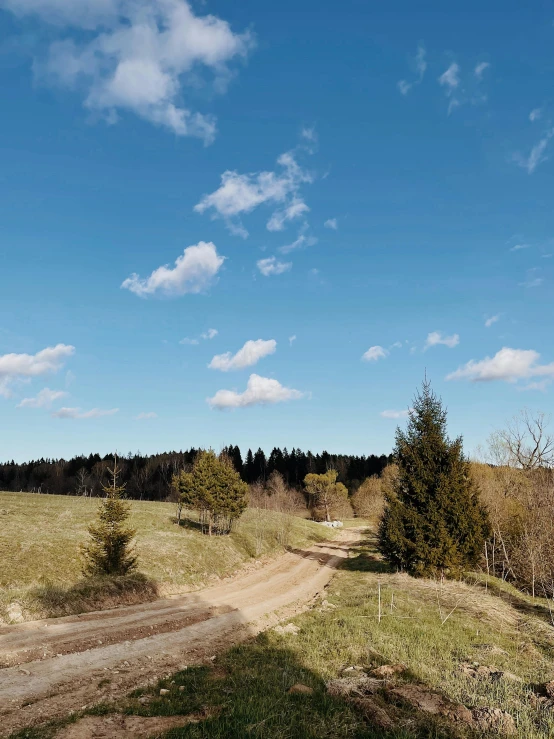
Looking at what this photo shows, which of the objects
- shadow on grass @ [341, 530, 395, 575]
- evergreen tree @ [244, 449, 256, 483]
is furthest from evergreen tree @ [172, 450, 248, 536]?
evergreen tree @ [244, 449, 256, 483]

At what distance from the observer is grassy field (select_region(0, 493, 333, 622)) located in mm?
19844

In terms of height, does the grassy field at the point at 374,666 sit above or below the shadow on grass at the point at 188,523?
above

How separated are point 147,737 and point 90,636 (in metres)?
9.55

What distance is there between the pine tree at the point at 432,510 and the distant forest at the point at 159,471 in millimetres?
91364

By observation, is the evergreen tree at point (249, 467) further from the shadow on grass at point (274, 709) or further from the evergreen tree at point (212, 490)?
the shadow on grass at point (274, 709)

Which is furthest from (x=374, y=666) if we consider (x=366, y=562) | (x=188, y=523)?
(x=188, y=523)

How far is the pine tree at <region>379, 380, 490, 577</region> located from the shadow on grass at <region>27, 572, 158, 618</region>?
48.2 feet

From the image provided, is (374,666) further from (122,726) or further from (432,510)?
(432,510)

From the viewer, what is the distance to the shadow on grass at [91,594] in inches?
755

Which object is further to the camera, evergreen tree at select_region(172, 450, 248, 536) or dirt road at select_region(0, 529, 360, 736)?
evergreen tree at select_region(172, 450, 248, 536)

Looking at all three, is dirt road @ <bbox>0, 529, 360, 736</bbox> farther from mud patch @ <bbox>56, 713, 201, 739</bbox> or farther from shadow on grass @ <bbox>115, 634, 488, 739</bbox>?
shadow on grass @ <bbox>115, 634, 488, 739</bbox>

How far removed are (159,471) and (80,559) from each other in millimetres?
109010

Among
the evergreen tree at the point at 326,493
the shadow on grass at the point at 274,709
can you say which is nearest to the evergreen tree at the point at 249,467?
the evergreen tree at the point at 326,493

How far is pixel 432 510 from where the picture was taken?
25.6 meters
